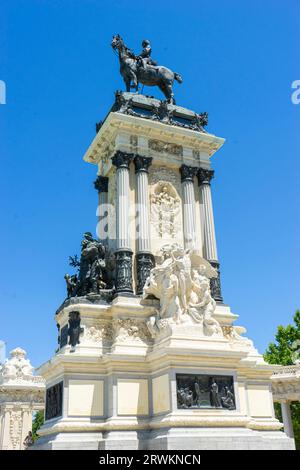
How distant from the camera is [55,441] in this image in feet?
56.9

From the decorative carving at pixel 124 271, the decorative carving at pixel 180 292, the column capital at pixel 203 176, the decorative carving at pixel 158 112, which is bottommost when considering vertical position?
the decorative carving at pixel 180 292

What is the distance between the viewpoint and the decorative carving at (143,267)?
69.8 feet

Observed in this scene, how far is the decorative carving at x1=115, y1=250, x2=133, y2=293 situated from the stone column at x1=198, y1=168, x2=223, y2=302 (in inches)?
145

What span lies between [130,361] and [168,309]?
2.35 m

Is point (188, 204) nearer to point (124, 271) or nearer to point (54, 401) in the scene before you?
point (124, 271)

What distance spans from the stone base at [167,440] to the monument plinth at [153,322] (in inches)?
1.5

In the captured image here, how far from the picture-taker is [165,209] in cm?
2358

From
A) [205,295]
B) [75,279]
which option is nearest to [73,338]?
[75,279]

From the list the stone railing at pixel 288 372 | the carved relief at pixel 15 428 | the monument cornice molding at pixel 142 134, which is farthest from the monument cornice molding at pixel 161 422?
the carved relief at pixel 15 428

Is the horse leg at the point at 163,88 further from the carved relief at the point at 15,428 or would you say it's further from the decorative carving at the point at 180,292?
the carved relief at the point at 15,428

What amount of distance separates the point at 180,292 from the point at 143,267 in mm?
2359

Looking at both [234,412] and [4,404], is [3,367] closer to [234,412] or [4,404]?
[4,404]

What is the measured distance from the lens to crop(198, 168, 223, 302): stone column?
74.2 feet
